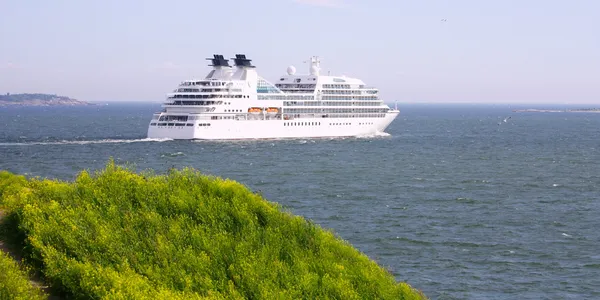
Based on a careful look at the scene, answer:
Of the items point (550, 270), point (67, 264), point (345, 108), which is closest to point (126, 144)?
point (345, 108)

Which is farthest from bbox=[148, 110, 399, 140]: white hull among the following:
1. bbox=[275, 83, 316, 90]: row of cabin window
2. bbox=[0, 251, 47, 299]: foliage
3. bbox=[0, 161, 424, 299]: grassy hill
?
bbox=[0, 251, 47, 299]: foliage

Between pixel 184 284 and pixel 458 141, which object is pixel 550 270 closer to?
pixel 184 284

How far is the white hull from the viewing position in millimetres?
76188

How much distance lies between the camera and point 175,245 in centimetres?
1772

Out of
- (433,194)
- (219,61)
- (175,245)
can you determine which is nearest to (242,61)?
(219,61)

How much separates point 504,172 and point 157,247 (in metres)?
40.2

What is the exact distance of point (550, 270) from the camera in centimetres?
2530

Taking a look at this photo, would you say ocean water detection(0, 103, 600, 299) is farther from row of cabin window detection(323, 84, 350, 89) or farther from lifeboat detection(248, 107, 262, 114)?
row of cabin window detection(323, 84, 350, 89)

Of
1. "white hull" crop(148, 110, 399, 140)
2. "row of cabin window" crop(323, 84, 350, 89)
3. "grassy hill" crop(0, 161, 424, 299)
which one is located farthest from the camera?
"row of cabin window" crop(323, 84, 350, 89)

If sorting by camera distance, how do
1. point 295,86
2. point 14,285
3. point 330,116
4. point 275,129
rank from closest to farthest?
point 14,285, point 275,129, point 330,116, point 295,86

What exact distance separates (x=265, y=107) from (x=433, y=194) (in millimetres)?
43377

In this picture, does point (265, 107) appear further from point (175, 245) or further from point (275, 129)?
point (175, 245)

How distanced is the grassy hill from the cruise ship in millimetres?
55464

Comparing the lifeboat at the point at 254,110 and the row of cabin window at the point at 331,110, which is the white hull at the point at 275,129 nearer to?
the row of cabin window at the point at 331,110
